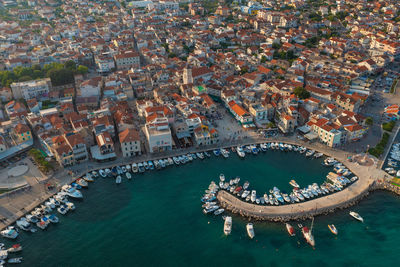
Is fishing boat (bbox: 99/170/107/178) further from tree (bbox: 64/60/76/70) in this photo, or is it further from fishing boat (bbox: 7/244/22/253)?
tree (bbox: 64/60/76/70)

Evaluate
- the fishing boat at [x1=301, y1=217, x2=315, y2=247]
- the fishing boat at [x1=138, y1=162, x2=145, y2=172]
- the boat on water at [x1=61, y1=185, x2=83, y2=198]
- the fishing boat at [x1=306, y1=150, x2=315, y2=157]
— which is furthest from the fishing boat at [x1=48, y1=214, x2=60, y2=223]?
the fishing boat at [x1=306, y1=150, x2=315, y2=157]

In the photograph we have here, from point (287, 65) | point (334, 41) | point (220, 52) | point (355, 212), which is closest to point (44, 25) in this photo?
point (220, 52)

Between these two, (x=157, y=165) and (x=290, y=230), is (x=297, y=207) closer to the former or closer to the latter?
(x=290, y=230)

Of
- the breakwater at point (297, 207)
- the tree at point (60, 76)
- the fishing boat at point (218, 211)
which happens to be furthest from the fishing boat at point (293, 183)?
the tree at point (60, 76)

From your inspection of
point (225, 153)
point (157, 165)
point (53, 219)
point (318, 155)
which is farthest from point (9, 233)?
point (318, 155)

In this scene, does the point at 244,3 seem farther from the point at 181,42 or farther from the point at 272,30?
the point at 181,42
